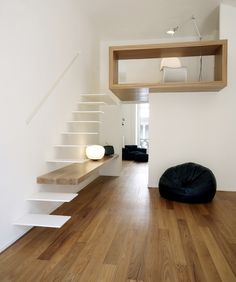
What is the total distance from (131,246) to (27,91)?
1932 millimetres

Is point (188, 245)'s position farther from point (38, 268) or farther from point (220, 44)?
point (220, 44)

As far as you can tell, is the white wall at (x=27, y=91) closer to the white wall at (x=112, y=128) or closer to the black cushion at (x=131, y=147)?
the white wall at (x=112, y=128)

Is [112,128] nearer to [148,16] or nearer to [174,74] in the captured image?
[174,74]

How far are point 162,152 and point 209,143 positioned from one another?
2.86 ft

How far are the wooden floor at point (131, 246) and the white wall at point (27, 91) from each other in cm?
39

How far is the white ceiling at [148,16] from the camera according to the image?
4176mm

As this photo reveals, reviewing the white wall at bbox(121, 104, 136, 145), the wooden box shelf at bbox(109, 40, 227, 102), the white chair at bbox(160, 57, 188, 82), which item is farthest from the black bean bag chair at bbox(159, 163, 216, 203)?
the white wall at bbox(121, 104, 136, 145)

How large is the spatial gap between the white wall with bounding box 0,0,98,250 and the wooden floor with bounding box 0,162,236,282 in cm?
39

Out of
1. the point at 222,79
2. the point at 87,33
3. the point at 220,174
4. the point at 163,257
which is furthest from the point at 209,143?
the point at 87,33

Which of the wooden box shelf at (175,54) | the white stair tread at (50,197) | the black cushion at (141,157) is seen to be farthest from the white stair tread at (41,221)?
the black cushion at (141,157)

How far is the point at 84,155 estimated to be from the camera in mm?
4566

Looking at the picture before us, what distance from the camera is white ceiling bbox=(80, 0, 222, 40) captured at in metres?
4.18

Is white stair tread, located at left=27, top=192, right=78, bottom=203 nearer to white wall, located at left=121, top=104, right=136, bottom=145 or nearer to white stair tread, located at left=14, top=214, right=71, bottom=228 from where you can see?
white stair tread, located at left=14, top=214, right=71, bottom=228

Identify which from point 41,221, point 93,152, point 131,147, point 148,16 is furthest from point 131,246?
point 131,147
